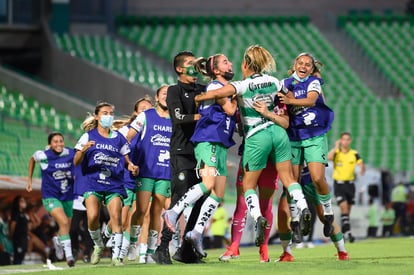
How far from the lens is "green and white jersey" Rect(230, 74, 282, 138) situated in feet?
44.9

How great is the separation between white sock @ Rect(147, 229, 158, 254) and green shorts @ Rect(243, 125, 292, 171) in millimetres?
2288

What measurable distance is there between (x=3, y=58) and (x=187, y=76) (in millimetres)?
25820

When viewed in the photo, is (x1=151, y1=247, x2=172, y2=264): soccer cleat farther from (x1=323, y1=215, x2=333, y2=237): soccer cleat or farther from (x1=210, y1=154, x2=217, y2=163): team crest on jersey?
(x1=323, y1=215, x2=333, y2=237): soccer cleat

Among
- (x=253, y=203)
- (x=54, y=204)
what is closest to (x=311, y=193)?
(x=253, y=203)

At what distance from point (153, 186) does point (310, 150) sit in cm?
228

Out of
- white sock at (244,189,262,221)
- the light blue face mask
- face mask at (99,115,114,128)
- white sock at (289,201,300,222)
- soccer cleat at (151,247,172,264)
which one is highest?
the light blue face mask

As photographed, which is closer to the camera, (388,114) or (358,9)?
(388,114)

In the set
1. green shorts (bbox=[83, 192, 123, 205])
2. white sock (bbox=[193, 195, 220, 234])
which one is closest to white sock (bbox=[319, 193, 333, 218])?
white sock (bbox=[193, 195, 220, 234])

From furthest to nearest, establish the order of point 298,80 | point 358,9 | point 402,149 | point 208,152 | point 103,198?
point 358,9, point 402,149, point 103,198, point 298,80, point 208,152

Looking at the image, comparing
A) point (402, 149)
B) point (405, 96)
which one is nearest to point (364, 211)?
point (402, 149)

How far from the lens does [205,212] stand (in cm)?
1357

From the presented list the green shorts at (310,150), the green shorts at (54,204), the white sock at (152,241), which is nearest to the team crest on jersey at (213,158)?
the green shorts at (310,150)

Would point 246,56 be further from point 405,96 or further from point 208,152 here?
point 405,96

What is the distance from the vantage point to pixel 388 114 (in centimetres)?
3775
